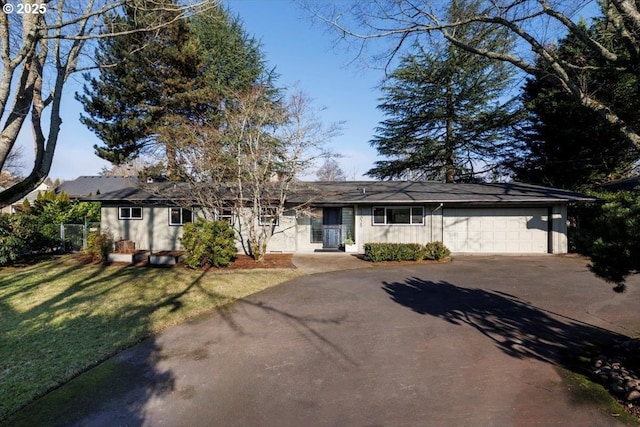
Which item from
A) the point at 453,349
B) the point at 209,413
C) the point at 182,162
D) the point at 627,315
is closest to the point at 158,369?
the point at 209,413

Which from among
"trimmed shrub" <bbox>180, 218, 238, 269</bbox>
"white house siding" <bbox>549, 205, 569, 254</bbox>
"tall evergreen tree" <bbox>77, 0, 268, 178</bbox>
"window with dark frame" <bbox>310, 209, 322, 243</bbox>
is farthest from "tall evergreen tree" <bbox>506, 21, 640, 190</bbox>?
"trimmed shrub" <bbox>180, 218, 238, 269</bbox>

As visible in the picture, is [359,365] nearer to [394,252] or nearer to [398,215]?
[394,252]

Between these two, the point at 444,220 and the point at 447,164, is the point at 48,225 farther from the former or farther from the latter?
the point at 447,164

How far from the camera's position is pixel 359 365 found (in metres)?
4.39

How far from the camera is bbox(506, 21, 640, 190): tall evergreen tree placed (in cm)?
2039

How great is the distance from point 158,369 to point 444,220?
A: 43.4ft

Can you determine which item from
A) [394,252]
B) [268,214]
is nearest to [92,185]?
[268,214]

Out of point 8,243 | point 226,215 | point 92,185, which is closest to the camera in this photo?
point 8,243

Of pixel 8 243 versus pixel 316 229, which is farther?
pixel 316 229

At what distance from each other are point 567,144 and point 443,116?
8160 mm

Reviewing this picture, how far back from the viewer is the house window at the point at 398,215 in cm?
1461

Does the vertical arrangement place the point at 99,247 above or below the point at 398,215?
below

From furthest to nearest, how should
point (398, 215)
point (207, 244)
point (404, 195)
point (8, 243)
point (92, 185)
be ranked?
point (92, 185), point (398, 215), point (404, 195), point (8, 243), point (207, 244)

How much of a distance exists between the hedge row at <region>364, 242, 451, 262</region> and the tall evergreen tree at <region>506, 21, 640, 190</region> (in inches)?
582
